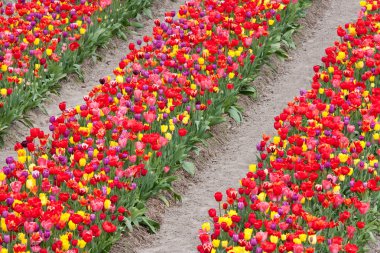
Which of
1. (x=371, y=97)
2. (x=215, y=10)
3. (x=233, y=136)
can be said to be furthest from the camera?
(x=215, y=10)

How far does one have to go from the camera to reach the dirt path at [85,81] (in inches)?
442

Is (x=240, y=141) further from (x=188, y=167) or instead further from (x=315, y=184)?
(x=315, y=184)

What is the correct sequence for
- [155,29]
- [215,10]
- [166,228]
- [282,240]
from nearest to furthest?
[282,240]
[166,228]
[155,29]
[215,10]

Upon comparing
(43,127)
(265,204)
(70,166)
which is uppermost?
(265,204)

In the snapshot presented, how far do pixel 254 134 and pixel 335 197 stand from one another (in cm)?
329

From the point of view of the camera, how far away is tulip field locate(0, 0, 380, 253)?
7.86 m

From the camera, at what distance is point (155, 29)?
480 inches

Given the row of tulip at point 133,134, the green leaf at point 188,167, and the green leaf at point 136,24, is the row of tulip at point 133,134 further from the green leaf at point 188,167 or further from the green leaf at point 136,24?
the green leaf at point 136,24

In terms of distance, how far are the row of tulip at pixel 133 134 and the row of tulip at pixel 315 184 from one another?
0.99 m

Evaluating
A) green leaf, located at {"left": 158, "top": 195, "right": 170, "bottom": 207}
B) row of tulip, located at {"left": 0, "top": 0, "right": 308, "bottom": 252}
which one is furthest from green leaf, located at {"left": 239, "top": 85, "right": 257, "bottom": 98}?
green leaf, located at {"left": 158, "top": 195, "right": 170, "bottom": 207}

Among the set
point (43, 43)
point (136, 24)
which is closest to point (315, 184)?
point (43, 43)

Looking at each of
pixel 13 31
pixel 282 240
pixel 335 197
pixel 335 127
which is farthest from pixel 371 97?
pixel 13 31

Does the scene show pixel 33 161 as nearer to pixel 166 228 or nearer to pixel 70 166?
pixel 70 166

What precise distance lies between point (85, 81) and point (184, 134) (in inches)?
171
